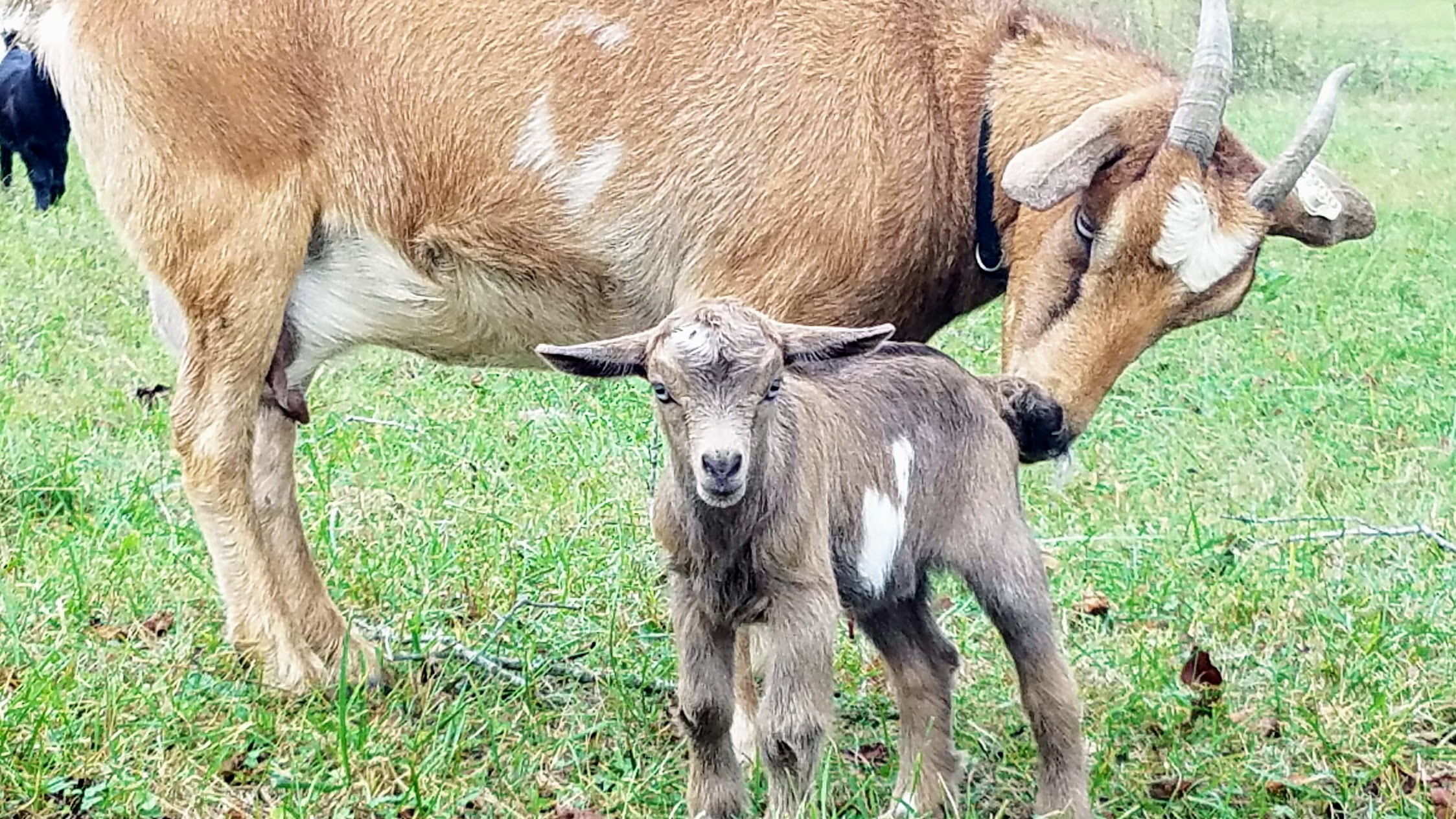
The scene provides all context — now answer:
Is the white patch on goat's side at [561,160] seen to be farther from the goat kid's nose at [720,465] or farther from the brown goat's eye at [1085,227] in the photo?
the goat kid's nose at [720,465]

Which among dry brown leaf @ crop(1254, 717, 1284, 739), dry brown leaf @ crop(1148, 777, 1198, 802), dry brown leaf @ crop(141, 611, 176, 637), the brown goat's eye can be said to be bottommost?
dry brown leaf @ crop(141, 611, 176, 637)

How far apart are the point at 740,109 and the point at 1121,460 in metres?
2.94

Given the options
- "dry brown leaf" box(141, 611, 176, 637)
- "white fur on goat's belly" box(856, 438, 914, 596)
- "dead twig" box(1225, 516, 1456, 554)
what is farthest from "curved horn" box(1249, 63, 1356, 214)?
"dry brown leaf" box(141, 611, 176, 637)

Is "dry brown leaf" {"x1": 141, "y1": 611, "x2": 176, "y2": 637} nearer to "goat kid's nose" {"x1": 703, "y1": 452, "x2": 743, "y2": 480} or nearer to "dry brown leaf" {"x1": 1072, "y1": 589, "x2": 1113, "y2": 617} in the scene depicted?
"goat kid's nose" {"x1": 703, "y1": 452, "x2": 743, "y2": 480}

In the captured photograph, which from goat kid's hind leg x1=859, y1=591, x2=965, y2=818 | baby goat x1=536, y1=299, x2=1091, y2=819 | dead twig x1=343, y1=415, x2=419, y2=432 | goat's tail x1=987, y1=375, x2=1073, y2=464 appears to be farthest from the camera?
dead twig x1=343, y1=415, x2=419, y2=432

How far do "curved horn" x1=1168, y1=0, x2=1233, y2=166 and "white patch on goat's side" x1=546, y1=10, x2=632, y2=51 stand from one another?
1346mm

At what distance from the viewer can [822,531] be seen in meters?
2.86

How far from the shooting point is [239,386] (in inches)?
157

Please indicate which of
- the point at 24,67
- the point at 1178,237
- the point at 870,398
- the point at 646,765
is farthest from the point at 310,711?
the point at 24,67

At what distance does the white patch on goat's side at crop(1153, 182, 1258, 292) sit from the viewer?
3576mm

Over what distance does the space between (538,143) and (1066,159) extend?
50.1 inches

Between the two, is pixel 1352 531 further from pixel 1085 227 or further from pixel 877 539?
pixel 877 539

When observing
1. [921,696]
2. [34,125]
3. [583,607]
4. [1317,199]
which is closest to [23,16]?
[583,607]

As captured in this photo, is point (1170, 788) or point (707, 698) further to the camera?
point (1170, 788)
